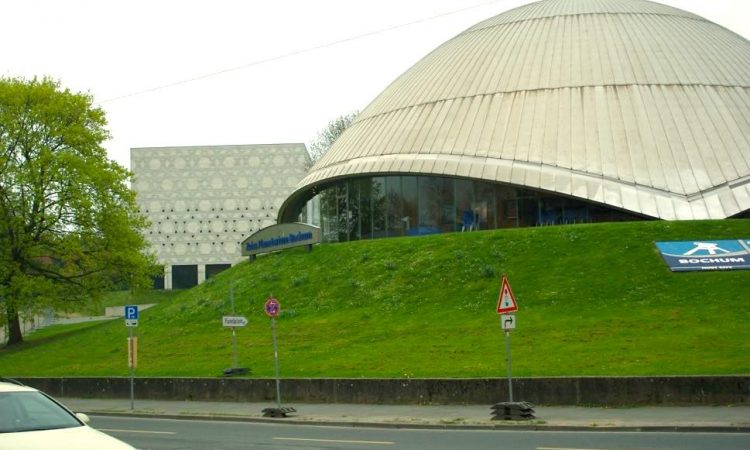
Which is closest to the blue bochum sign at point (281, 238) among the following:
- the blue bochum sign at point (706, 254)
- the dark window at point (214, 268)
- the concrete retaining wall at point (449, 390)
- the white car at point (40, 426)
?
the concrete retaining wall at point (449, 390)

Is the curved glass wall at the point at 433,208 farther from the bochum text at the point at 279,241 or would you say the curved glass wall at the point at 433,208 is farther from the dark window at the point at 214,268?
the dark window at the point at 214,268

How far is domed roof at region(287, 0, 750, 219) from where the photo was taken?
4072 cm

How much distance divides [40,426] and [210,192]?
96762 millimetres

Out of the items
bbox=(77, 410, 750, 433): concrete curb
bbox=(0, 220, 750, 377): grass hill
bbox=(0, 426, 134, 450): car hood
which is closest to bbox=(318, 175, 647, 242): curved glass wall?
bbox=(0, 220, 750, 377): grass hill

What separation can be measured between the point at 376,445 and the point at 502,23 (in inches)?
1662

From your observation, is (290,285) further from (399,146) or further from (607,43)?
(607,43)

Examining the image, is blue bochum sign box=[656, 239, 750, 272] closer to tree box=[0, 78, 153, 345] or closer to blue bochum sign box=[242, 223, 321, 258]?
blue bochum sign box=[242, 223, 321, 258]

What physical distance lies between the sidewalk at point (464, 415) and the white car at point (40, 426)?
10491 mm

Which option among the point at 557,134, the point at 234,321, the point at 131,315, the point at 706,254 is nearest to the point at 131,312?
the point at 131,315

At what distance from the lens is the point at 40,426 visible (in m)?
10.8

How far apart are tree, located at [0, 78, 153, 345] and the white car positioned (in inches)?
1353

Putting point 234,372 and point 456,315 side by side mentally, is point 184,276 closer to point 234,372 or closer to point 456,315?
point 456,315

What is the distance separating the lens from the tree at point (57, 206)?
148ft

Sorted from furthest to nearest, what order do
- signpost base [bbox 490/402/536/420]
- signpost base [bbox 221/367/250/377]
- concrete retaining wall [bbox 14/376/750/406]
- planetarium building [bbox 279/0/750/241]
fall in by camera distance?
planetarium building [bbox 279/0/750/241], signpost base [bbox 221/367/250/377], concrete retaining wall [bbox 14/376/750/406], signpost base [bbox 490/402/536/420]
